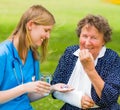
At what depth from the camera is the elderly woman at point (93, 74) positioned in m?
4.98

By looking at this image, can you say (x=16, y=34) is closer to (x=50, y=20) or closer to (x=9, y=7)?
(x=50, y=20)

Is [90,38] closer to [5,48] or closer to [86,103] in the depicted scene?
[86,103]

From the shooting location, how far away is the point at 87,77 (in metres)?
5.21

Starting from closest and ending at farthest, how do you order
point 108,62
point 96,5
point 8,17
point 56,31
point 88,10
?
point 108,62
point 56,31
point 8,17
point 88,10
point 96,5

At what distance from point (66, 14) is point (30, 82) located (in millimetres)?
12277

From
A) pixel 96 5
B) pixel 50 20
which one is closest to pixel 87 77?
pixel 50 20

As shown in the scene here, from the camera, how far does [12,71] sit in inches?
189

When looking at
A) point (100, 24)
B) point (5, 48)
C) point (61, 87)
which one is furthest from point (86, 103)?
point (5, 48)

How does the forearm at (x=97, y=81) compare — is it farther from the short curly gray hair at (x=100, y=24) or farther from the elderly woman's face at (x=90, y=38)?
the short curly gray hair at (x=100, y=24)

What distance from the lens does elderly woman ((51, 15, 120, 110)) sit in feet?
16.3

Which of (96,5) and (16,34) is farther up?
(16,34)

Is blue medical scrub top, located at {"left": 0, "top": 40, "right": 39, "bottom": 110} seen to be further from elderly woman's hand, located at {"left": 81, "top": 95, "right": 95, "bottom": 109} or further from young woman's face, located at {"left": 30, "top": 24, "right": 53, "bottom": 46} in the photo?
elderly woman's hand, located at {"left": 81, "top": 95, "right": 95, "bottom": 109}

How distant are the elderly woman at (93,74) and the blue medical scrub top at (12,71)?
1.28ft

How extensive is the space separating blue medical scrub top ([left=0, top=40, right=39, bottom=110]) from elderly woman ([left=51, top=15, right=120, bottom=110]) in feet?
1.28
